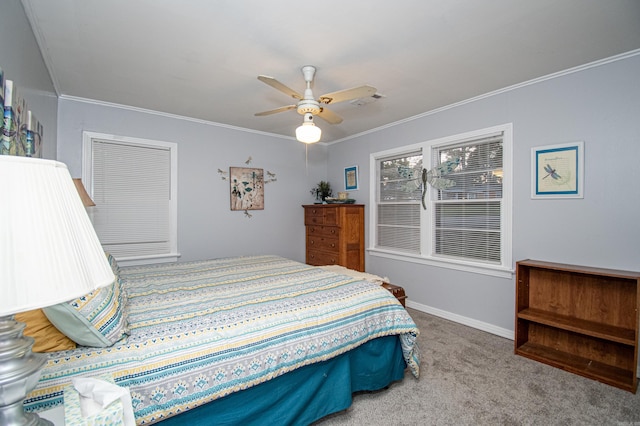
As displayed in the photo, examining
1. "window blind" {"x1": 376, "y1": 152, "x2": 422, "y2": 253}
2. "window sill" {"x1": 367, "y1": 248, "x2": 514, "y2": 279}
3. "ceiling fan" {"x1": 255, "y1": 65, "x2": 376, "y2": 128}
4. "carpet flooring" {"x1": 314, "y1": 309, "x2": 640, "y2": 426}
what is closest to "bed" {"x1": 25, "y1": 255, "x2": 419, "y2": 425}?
"carpet flooring" {"x1": 314, "y1": 309, "x2": 640, "y2": 426}

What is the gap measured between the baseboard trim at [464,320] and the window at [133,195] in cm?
326

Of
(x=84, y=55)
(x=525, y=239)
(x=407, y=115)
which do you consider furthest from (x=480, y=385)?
(x=84, y=55)

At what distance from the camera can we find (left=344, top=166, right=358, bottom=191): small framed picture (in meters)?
4.79

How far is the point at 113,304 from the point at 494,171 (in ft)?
11.5

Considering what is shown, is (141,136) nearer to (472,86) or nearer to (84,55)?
(84,55)

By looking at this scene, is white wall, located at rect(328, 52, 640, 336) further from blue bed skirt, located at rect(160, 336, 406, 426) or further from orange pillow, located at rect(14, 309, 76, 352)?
orange pillow, located at rect(14, 309, 76, 352)

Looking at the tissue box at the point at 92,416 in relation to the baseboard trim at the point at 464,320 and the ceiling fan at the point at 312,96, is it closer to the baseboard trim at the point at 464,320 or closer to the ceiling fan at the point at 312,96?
the ceiling fan at the point at 312,96

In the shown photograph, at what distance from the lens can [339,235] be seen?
440 cm

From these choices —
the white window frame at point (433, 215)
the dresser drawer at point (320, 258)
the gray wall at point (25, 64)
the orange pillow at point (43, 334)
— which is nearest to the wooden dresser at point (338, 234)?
the dresser drawer at point (320, 258)

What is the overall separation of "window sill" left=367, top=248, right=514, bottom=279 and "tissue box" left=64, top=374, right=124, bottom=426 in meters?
3.33

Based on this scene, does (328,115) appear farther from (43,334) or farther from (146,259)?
(146,259)

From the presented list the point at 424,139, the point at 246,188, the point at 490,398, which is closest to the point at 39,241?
the point at 490,398

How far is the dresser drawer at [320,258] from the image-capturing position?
14.8 feet

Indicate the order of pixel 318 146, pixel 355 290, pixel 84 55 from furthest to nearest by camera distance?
pixel 318 146 < pixel 84 55 < pixel 355 290
